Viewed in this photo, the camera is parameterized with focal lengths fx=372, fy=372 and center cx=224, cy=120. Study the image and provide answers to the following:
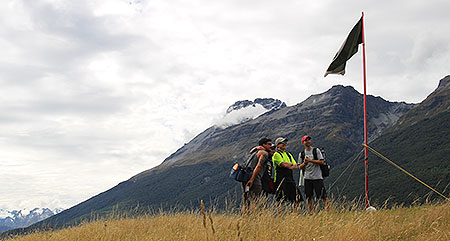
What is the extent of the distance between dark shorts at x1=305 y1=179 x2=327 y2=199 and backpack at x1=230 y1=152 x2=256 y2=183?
178 cm

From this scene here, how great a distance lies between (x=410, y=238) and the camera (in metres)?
5.39

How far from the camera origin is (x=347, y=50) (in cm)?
1076

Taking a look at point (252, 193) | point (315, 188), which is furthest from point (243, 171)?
point (315, 188)

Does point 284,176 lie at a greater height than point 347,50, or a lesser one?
lesser

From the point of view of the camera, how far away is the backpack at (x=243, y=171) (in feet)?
28.0

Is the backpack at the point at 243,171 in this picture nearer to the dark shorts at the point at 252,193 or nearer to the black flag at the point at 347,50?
the dark shorts at the point at 252,193

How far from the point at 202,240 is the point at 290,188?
486 cm

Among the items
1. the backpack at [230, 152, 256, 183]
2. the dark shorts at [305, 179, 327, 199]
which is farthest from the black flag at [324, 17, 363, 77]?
the backpack at [230, 152, 256, 183]

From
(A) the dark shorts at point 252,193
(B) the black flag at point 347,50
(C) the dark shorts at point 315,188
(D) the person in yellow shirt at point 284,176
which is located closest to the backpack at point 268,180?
(D) the person in yellow shirt at point 284,176

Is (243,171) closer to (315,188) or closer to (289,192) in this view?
(289,192)

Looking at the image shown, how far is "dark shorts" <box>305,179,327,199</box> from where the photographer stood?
9.17m

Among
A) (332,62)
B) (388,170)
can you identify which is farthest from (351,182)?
(332,62)

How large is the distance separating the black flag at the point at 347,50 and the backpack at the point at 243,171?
13.7 feet

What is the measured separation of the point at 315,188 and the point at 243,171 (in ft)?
6.73
